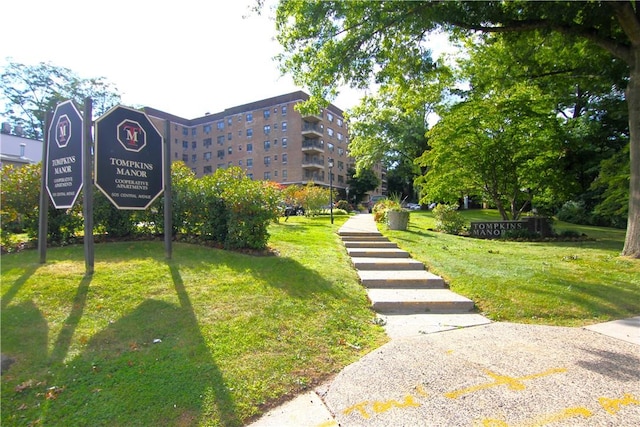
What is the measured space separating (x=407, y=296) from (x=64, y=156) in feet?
20.7

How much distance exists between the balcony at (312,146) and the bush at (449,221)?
42432mm

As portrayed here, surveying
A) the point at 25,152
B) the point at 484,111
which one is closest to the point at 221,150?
the point at 25,152

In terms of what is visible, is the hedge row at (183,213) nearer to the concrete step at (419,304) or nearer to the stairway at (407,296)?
the stairway at (407,296)

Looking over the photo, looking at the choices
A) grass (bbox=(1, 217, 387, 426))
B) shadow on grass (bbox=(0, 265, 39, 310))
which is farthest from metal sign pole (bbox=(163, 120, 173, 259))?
shadow on grass (bbox=(0, 265, 39, 310))

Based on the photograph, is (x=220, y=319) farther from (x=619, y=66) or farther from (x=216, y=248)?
(x=619, y=66)

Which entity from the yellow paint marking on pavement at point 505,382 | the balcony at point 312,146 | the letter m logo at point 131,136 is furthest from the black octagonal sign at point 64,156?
the balcony at point 312,146

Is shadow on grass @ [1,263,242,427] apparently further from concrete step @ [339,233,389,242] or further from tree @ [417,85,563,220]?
tree @ [417,85,563,220]

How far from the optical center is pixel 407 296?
5.41 metres

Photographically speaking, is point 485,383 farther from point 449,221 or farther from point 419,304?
point 449,221

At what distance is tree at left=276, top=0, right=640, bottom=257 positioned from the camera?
8352 millimetres

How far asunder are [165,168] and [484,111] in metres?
12.9

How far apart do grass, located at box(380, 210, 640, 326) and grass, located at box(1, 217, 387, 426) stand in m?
2.14

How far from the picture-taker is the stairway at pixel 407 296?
454cm

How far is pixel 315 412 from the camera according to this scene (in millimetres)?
2541
